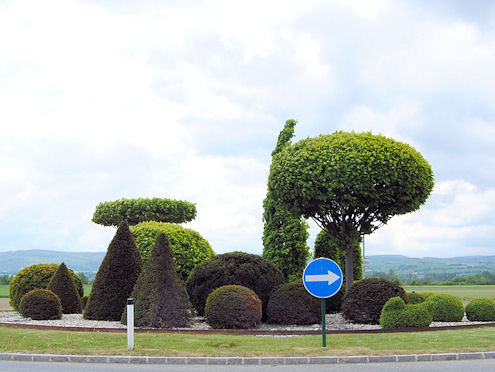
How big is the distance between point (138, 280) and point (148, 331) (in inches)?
95.3

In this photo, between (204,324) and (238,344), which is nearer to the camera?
(238,344)

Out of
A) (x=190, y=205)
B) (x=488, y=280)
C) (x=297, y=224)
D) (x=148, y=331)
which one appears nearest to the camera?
(x=148, y=331)

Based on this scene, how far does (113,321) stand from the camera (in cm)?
1670

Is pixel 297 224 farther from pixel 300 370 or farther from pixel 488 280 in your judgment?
pixel 488 280

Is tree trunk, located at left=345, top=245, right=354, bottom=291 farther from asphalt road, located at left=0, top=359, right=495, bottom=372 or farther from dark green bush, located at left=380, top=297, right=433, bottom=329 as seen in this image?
asphalt road, located at left=0, top=359, right=495, bottom=372

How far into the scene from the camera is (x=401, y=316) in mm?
15008

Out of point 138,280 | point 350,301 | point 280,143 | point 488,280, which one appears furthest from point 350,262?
point 488,280

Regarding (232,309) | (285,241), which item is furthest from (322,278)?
(285,241)

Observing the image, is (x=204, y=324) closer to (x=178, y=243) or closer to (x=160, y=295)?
(x=160, y=295)

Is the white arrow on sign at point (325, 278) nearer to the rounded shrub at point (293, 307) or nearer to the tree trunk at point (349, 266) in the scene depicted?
the rounded shrub at point (293, 307)

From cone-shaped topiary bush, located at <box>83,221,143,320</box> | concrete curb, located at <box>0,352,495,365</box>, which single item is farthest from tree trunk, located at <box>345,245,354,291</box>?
concrete curb, located at <box>0,352,495,365</box>

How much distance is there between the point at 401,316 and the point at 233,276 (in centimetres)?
533

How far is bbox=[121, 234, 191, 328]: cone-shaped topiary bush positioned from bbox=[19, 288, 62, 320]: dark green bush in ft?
11.4

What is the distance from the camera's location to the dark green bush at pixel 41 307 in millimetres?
17656
